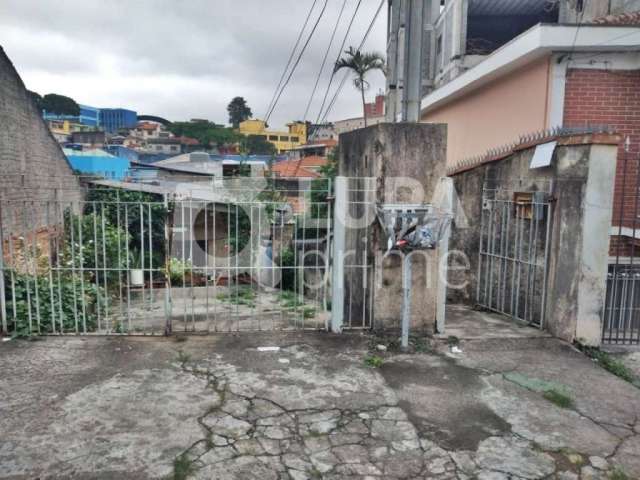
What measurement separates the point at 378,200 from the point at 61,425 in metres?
3.47

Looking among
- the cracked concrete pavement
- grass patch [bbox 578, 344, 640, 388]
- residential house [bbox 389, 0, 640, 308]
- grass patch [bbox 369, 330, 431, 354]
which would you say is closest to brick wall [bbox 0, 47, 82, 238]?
the cracked concrete pavement

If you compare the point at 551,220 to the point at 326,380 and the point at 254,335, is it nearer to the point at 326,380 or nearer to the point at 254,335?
the point at 326,380

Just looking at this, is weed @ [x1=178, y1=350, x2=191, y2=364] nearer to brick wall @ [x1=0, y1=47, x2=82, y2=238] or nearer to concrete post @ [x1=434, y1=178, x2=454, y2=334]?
concrete post @ [x1=434, y1=178, x2=454, y2=334]

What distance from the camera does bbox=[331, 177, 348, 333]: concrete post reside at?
5.07 metres

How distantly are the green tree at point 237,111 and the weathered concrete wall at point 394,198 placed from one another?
7941 centimetres

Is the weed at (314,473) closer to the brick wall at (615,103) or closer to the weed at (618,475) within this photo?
the weed at (618,475)

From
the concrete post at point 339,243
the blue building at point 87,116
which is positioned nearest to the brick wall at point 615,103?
the concrete post at point 339,243

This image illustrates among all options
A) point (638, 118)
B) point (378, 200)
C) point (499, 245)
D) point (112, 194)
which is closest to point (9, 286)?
point (378, 200)

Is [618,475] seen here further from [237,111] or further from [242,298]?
[237,111]

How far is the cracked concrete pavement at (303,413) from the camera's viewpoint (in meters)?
2.83

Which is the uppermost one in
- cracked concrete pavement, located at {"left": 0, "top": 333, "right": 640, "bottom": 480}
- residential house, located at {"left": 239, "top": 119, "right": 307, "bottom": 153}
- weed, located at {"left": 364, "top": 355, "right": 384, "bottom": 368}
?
residential house, located at {"left": 239, "top": 119, "right": 307, "bottom": 153}

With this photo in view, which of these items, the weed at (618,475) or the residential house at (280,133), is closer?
the weed at (618,475)

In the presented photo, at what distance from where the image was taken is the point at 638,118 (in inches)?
296

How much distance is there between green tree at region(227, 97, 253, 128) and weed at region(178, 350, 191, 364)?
80.0m
